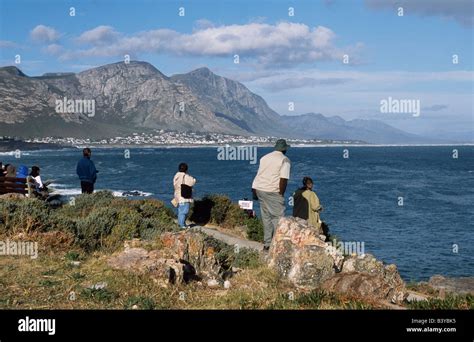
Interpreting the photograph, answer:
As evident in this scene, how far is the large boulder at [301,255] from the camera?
9062 mm

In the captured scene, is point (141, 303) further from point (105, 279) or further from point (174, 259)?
point (174, 259)

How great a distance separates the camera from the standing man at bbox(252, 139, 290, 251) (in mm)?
10594

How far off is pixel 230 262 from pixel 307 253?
7.84ft

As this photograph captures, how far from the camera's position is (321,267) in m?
9.12

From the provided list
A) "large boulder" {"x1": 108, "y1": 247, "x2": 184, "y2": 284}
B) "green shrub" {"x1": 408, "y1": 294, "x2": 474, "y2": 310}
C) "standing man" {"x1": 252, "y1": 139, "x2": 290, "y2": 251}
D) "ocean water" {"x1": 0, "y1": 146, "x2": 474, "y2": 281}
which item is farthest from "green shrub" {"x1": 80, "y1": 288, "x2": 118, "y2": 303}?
"ocean water" {"x1": 0, "y1": 146, "x2": 474, "y2": 281}

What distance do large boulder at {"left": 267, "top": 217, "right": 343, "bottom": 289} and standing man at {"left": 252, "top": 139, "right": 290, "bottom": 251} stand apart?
0.66 metres

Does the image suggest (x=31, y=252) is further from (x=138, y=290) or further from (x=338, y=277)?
(x=338, y=277)
